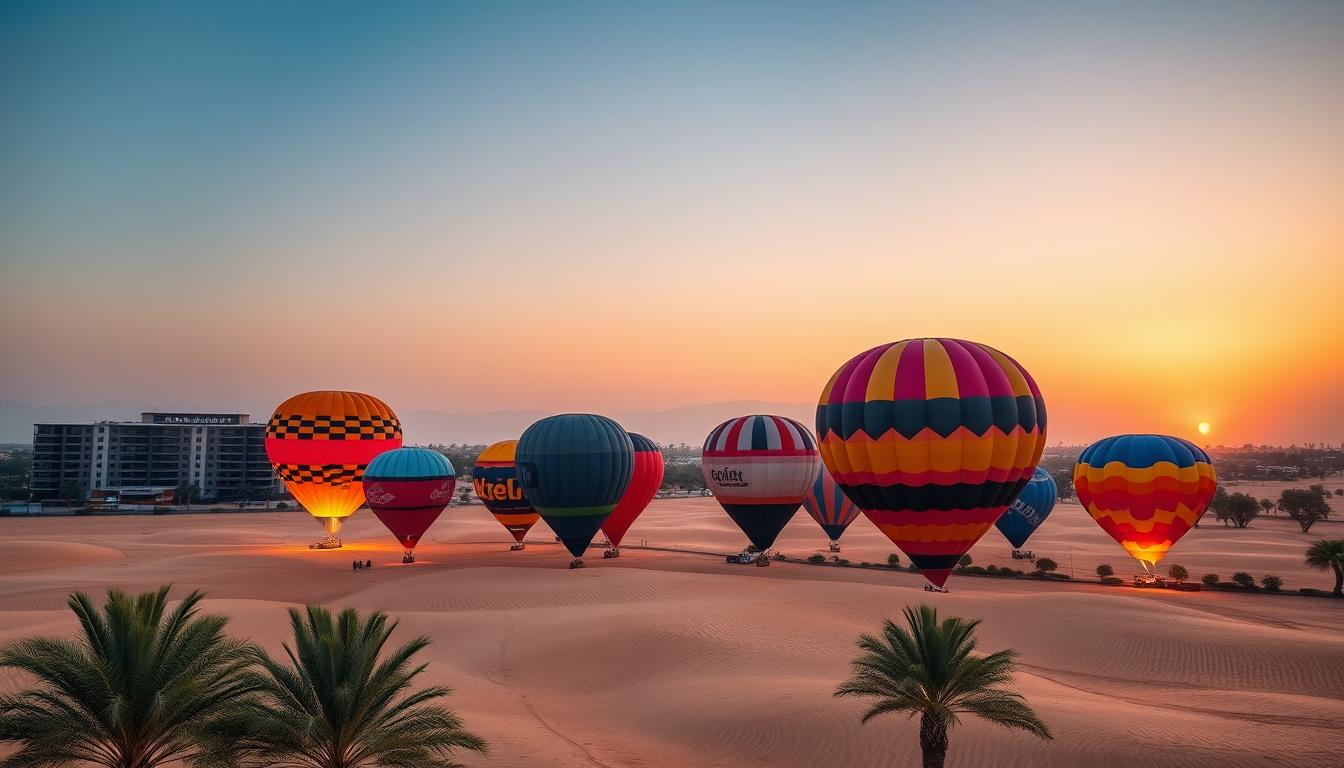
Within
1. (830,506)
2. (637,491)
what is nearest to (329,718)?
(637,491)

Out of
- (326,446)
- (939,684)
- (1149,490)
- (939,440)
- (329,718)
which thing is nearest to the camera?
(329,718)

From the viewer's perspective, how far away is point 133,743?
11742 millimetres

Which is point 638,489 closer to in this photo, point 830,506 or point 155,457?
point 830,506

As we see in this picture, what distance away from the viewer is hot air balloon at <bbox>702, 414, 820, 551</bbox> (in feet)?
147

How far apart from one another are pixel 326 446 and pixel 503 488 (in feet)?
37.8

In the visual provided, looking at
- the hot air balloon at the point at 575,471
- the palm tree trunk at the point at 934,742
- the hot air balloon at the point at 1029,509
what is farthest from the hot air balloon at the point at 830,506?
the palm tree trunk at the point at 934,742

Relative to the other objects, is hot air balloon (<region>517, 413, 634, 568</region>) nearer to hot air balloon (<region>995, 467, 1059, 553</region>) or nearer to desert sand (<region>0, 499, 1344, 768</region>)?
desert sand (<region>0, 499, 1344, 768</region>)

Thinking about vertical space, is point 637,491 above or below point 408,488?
below

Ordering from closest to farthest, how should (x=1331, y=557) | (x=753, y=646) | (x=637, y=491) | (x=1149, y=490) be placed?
(x=753, y=646)
(x=1331, y=557)
(x=1149, y=490)
(x=637, y=491)

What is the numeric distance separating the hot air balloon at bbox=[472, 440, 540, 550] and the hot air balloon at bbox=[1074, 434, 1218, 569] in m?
33.5

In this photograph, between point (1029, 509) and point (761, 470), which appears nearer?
point (761, 470)

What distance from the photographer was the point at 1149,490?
40562 millimetres

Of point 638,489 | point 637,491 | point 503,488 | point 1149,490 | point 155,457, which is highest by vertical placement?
point 155,457

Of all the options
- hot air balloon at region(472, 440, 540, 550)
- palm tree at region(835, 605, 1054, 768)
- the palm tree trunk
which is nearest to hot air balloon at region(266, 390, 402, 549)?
hot air balloon at region(472, 440, 540, 550)
